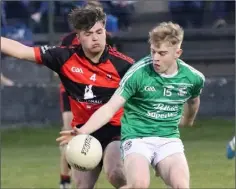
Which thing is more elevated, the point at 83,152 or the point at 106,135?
the point at 83,152

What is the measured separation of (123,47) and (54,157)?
4100mm

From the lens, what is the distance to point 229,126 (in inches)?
718

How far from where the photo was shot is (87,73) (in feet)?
28.7

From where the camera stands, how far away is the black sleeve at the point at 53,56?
8719 mm

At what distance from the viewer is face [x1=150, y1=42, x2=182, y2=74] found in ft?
26.2

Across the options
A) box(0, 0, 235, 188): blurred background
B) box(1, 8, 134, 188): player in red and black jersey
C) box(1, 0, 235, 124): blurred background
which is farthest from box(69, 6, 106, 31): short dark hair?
box(1, 0, 235, 124): blurred background

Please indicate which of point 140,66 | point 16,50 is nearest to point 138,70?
point 140,66

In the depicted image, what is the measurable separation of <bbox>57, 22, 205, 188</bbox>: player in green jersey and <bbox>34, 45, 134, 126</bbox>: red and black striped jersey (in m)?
0.46

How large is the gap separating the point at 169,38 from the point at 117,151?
121 cm

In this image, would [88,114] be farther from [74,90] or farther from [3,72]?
[3,72]

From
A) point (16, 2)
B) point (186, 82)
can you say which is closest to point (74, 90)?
point (186, 82)

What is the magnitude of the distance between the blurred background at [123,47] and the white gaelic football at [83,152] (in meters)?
9.18

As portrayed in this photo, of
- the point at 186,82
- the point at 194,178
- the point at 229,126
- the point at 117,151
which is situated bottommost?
the point at 229,126

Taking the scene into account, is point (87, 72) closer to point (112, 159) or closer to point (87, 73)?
point (87, 73)
